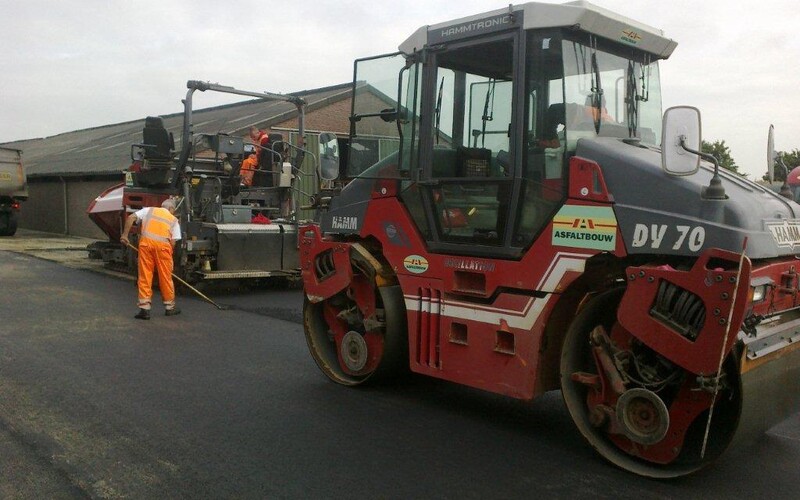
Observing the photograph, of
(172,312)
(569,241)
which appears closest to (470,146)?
(569,241)

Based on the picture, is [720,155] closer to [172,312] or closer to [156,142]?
[172,312]

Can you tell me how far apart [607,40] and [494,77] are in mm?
713

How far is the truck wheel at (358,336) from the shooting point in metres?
5.25

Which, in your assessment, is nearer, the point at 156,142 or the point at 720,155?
the point at 720,155

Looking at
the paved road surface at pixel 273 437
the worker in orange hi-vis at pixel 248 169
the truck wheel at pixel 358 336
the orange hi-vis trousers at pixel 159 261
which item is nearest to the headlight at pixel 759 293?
Result: the paved road surface at pixel 273 437

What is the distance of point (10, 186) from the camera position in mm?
22172

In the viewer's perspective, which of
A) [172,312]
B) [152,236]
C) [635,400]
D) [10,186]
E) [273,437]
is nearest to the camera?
[635,400]

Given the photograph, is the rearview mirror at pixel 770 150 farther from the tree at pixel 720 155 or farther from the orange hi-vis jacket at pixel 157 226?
the orange hi-vis jacket at pixel 157 226

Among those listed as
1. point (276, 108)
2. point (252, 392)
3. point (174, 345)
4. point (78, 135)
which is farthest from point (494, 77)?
point (78, 135)

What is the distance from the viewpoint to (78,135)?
39.4m

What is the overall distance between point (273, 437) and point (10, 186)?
2102 centimetres

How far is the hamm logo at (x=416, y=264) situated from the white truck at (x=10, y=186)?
2077 centimetres

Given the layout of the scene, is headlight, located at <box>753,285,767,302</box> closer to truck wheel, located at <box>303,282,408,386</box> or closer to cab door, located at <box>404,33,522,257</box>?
cab door, located at <box>404,33,522,257</box>

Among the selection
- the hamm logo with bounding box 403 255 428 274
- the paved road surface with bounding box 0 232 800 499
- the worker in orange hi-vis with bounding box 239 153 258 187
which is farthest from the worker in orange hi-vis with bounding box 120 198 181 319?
the hamm logo with bounding box 403 255 428 274
